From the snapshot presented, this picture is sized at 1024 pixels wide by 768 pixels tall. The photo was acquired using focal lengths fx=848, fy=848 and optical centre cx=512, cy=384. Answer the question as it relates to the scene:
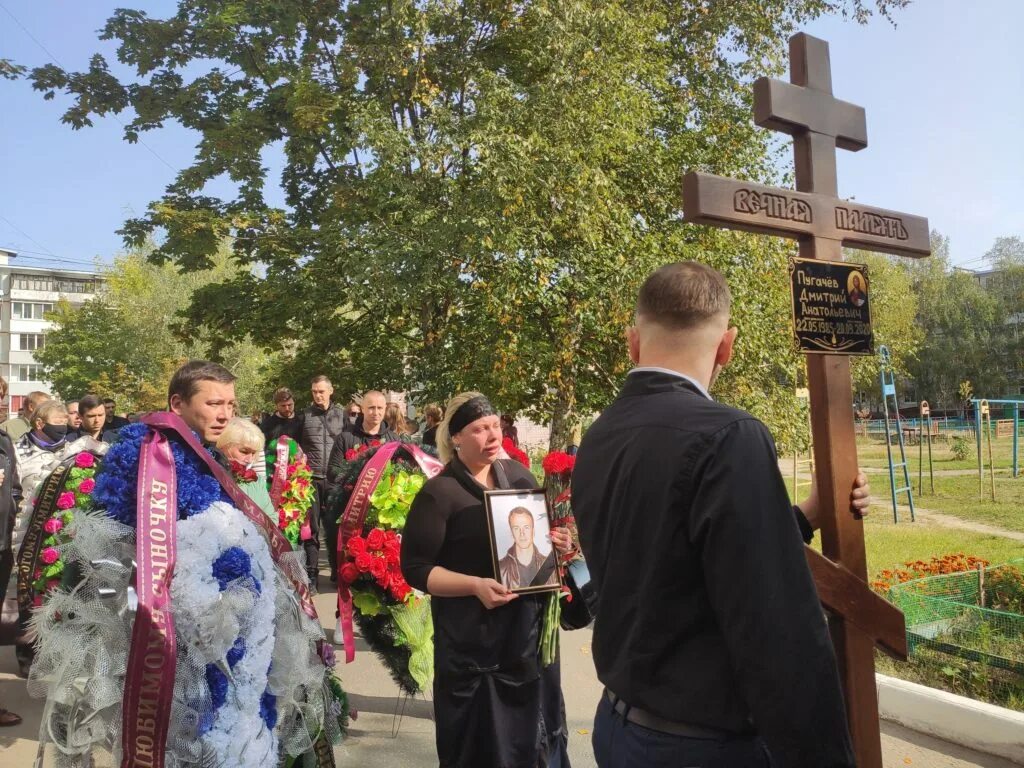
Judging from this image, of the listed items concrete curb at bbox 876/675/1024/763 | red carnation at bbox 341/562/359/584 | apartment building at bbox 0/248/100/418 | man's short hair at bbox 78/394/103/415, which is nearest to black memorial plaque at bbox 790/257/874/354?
concrete curb at bbox 876/675/1024/763

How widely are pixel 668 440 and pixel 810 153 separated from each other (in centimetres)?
233

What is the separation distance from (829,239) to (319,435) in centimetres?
709

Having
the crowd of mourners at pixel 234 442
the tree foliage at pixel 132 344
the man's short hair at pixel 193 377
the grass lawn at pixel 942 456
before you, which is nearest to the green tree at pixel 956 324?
the grass lawn at pixel 942 456

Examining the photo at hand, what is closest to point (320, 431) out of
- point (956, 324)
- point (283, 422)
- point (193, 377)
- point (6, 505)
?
point (283, 422)

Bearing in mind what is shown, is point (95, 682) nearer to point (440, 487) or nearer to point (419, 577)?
point (419, 577)

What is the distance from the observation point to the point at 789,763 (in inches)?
60.8

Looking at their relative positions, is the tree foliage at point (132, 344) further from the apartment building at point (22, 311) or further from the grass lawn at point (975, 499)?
the apartment building at point (22, 311)

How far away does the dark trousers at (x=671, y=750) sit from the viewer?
1.66m

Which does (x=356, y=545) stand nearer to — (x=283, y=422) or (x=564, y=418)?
(x=283, y=422)

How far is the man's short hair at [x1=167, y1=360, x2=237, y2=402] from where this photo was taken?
3598 mm

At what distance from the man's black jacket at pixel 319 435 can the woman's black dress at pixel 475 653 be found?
6.02 m

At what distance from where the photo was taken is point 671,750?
1703 millimetres

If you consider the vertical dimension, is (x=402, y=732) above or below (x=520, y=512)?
below

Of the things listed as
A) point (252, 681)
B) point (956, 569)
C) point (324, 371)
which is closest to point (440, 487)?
point (252, 681)
